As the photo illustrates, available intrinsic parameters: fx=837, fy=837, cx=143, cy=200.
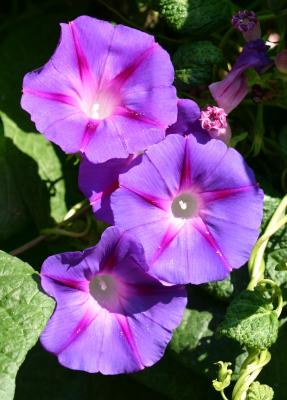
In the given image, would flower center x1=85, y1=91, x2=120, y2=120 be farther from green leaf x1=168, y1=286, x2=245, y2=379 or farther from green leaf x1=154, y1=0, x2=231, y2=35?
green leaf x1=168, y1=286, x2=245, y2=379

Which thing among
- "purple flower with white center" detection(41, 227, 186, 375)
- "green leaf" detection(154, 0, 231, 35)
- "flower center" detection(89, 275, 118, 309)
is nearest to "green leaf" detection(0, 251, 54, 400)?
"purple flower with white center" detection(41, 227, 186, 375)

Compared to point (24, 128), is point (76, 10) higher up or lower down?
higher up

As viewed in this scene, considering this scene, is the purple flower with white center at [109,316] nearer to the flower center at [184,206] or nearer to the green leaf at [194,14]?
the flower center at [184,206]

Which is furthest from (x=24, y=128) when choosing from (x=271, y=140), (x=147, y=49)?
(x=271, y=140)

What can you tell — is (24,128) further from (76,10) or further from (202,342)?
A: (202,342)

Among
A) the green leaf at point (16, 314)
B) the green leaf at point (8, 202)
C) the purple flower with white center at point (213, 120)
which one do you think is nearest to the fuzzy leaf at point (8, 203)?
the green leaf at point (8, 202)

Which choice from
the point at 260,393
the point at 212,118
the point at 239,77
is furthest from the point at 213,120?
the point at 260,393
